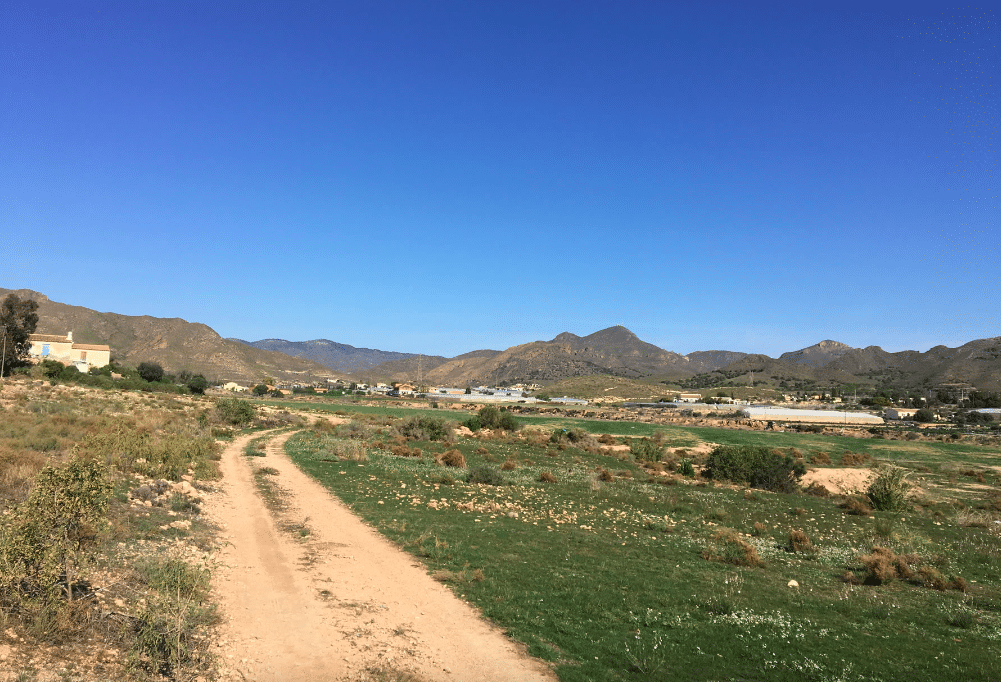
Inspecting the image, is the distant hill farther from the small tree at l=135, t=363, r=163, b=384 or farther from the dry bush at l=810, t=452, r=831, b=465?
the dry bush at l=810, t=452, r=831, b=465

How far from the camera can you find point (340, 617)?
9750 millimetres

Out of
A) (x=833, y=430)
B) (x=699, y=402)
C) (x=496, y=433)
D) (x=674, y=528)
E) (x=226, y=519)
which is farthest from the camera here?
(x=699, y=402)

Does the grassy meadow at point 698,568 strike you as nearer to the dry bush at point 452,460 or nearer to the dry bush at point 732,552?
the dry bush at point 732,552

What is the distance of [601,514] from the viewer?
2108 centimetres

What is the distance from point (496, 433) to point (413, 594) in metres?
43.7

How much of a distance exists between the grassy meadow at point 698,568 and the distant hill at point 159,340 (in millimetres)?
130270

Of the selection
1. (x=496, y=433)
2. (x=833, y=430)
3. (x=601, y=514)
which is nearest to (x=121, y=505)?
(x=601, y=514)

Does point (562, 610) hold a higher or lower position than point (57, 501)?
lower

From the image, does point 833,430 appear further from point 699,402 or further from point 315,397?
point 315,397

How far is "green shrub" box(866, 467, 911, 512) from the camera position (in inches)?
1004

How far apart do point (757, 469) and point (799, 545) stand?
57.0 feet

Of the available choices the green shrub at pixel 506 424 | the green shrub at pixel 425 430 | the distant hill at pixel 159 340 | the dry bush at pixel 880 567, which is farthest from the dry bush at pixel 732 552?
the distant hill at pixel 159 340

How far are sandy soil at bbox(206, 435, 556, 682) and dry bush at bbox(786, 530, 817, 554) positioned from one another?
11.5 meters

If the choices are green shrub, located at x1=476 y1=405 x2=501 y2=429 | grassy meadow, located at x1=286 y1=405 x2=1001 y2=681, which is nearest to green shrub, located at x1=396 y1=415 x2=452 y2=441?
green shrub, located at x1=476 y1=405 x2=501 y2=429
